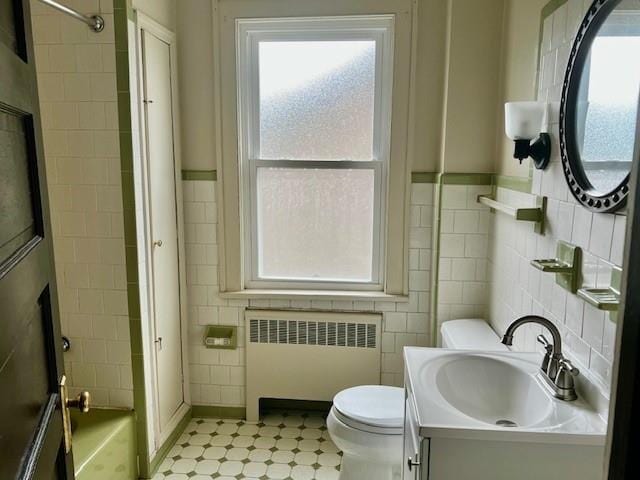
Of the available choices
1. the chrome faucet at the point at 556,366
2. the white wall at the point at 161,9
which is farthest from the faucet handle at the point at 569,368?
the white wall at the point at 161,9

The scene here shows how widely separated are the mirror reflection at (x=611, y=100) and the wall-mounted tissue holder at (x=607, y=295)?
23 cm

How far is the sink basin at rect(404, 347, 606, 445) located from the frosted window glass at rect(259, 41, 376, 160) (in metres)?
1.41

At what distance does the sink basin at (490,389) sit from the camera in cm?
157

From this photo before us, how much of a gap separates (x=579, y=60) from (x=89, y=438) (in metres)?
2.23

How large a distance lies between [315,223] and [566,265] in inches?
59.7

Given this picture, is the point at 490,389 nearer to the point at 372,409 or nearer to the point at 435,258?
the point at 372,409

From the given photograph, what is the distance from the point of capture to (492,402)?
5.41 ft

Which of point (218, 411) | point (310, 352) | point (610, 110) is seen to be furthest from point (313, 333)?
point (610, 110)

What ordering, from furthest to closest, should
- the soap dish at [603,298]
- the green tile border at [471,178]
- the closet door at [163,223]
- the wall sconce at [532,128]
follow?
1. the green tile border at [471,178]
2. the closet door at [163,223]
3. the wall sconce at [532,128]
4. the soap dish at [603,298]

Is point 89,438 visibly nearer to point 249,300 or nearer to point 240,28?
point 249,300

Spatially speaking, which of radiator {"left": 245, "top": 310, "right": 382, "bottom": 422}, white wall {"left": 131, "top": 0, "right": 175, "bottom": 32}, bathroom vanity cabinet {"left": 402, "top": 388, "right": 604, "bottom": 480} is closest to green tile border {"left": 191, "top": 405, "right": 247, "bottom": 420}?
radiator {"left": 245, "top": 310, "right": 382, "bottom": 422}

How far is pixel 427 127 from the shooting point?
2.68 meters

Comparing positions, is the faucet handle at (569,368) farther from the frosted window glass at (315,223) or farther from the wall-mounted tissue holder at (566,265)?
the frosted window glass at (315,223)

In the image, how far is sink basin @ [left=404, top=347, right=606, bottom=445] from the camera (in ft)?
4.22
